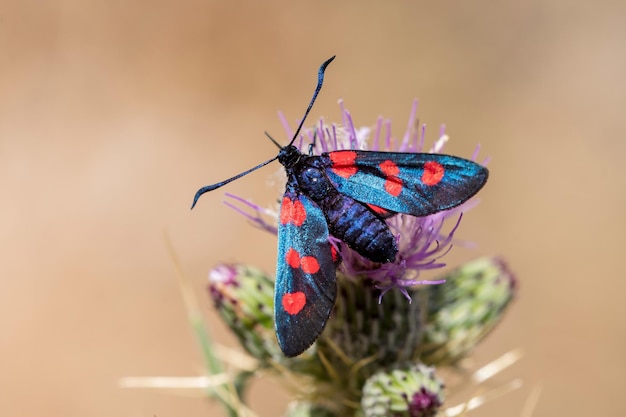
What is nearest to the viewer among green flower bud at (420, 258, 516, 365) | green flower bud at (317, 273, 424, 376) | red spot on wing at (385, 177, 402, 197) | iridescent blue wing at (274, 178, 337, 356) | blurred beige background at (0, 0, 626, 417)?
iridescent blue wing at (274, 178, 337, 356)

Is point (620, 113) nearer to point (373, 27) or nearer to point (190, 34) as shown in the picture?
point (373, 27)

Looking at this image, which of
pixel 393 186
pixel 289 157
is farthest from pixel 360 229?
pixel 289 157

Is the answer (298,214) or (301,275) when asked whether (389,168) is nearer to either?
(298,214)

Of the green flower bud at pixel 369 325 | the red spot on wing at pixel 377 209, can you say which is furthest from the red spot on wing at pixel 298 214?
the green flower bud at pixel 369 325

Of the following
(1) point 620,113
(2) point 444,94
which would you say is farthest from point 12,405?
(1) point 620,113

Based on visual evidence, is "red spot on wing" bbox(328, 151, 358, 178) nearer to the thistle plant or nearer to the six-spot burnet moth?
the six-spot burnet moth

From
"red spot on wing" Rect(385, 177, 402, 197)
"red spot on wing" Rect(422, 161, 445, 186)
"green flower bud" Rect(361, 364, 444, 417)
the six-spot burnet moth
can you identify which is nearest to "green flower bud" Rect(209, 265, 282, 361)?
"green flower bud" Rect(361, 364, 444, 417)
